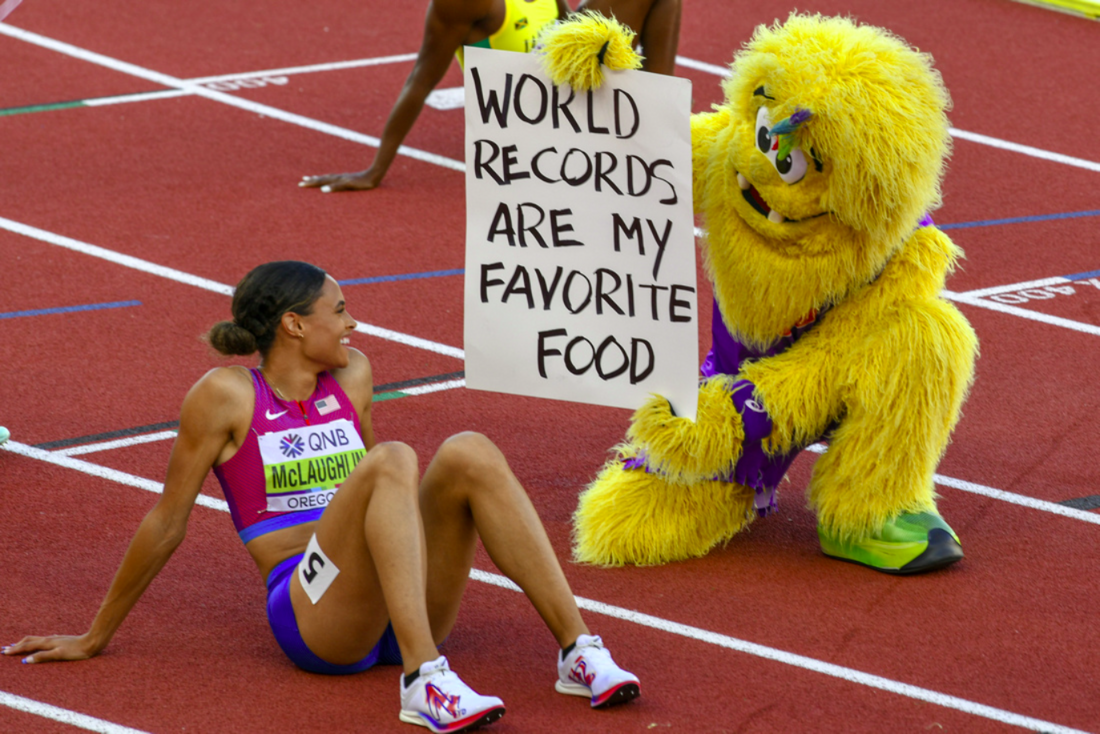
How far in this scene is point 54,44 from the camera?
34.1ft

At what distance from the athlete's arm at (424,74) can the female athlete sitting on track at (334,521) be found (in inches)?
155

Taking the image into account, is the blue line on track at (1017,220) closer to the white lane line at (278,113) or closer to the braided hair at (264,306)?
the white lane line at (278,113)

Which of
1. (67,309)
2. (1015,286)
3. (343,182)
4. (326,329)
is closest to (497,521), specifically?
(326,329)

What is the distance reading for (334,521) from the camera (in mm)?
3752

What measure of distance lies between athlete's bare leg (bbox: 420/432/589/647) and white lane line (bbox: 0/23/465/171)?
16.9 ft

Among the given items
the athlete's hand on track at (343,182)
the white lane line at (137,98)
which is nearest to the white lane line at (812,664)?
the athlete's hand on track at (343,182)

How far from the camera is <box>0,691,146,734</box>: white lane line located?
3705 mm

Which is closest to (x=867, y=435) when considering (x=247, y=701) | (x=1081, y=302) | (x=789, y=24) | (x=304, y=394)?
(x=789, y=24)

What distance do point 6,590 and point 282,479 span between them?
103 centimetres

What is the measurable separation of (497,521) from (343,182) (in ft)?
15.7

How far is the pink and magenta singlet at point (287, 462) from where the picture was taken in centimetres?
395

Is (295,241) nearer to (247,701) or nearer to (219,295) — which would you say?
(219,295)

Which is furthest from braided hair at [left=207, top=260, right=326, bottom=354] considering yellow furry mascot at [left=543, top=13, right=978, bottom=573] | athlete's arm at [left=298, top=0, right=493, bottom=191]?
athlete's arm at [left=298, top=0, right=493, bottom=191]

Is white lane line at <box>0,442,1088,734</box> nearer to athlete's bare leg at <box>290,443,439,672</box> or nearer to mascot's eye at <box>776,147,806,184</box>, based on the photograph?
athlete's bare leg at <box>290,443,439,672</box>
